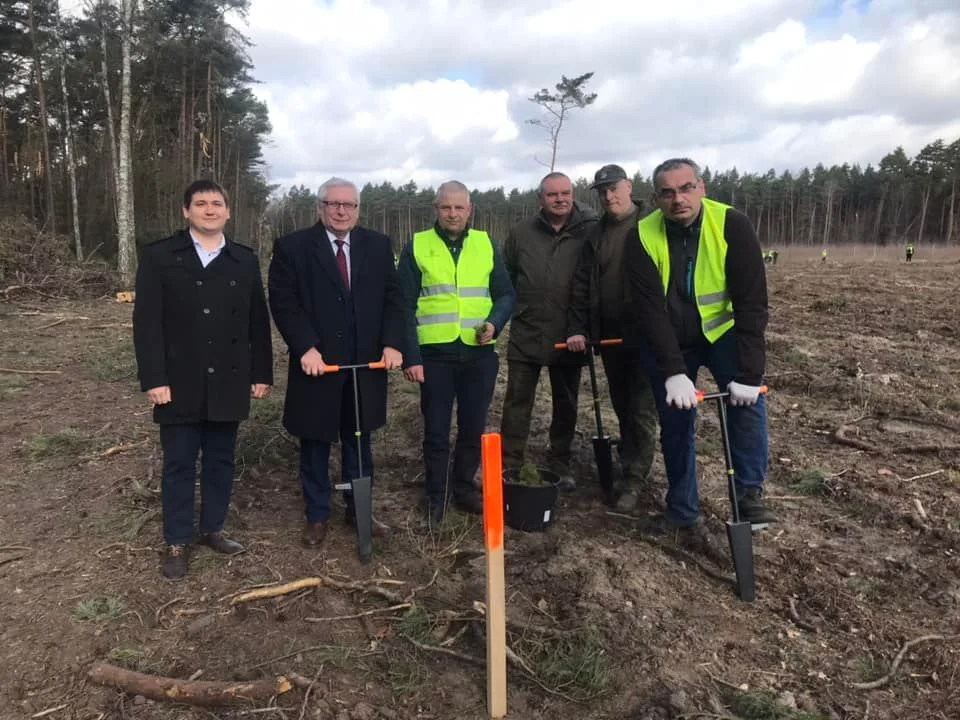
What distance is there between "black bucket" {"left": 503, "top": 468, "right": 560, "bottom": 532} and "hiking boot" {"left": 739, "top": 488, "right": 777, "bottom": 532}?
3.61ft

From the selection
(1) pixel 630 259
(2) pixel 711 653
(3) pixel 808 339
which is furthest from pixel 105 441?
(3) pixel 808 339

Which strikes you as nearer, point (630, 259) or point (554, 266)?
point (630, 259)

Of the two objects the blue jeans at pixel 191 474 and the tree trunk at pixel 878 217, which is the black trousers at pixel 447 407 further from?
the tree trunk at pixel 878 217

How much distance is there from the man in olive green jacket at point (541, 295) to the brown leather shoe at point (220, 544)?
1.88 meters

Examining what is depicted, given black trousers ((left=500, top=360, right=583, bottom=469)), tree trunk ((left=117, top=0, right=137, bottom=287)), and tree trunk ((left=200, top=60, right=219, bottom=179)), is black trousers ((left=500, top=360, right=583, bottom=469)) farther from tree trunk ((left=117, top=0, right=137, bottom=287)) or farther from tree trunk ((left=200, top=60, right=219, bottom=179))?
tree trunk ((left=200, top=60, right=219, bottom=179))

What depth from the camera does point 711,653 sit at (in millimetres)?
3105

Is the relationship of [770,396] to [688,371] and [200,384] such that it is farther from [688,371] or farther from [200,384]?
[200,384]

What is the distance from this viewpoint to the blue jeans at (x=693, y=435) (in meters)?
3.97

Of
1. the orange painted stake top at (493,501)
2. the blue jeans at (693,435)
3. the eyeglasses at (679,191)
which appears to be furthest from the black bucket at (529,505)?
the eyeglasses at (679,191)

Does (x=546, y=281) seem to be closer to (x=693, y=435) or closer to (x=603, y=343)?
(x=603, y=343)

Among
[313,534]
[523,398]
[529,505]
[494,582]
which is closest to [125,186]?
[523,398]

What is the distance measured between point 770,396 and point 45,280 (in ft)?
47.1

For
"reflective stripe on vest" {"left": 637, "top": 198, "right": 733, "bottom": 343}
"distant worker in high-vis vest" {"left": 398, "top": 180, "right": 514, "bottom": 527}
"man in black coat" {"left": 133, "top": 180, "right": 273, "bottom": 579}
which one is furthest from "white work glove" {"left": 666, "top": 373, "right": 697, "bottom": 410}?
"man in black coat" {"left": 133, "top": 180, "right": 273, "bottom": 579}

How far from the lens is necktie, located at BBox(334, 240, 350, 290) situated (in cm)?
404
